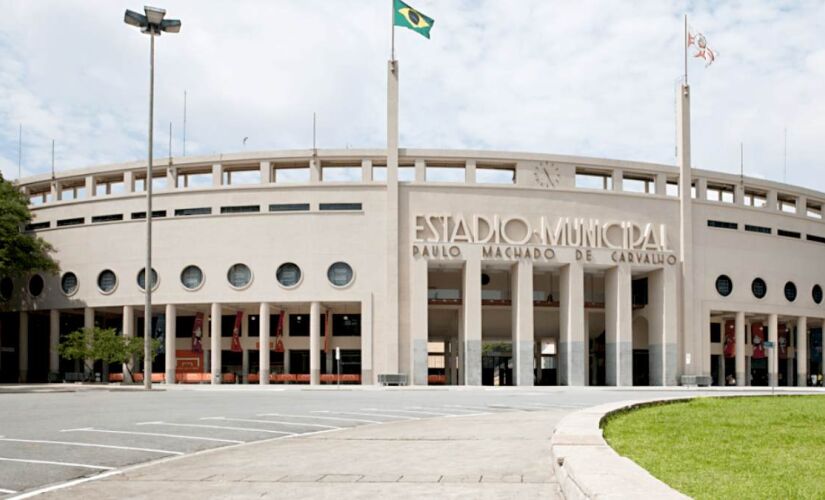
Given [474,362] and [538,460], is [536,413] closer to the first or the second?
[538,460]

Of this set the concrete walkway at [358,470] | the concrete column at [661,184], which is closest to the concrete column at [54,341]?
the concrete column at [661,184]

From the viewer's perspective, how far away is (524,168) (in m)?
59.7

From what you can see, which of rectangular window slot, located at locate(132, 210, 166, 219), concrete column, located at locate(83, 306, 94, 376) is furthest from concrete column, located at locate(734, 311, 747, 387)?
concrete column, located at locate(83, 306, 94, 376)

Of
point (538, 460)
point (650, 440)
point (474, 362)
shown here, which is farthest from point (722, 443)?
point (474, 362)

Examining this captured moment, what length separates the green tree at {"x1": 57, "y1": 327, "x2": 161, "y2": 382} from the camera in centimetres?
5725

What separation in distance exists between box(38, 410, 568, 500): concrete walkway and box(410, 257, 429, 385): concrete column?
40221mm

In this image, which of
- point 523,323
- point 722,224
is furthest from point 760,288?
point 523,323

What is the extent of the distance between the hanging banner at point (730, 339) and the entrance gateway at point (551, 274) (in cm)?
747

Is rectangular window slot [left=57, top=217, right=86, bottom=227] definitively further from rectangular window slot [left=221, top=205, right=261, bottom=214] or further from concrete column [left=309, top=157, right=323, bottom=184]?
concrete column [left=309, top=157, right=323, bottom=184]

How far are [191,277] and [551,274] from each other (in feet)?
84.4

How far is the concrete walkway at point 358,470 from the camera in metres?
9.97

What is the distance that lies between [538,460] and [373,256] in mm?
45964

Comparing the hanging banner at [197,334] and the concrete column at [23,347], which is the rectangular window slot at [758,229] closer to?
the hanging banner at [197,334]

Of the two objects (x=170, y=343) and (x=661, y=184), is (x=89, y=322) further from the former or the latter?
(x=661, y=184)
